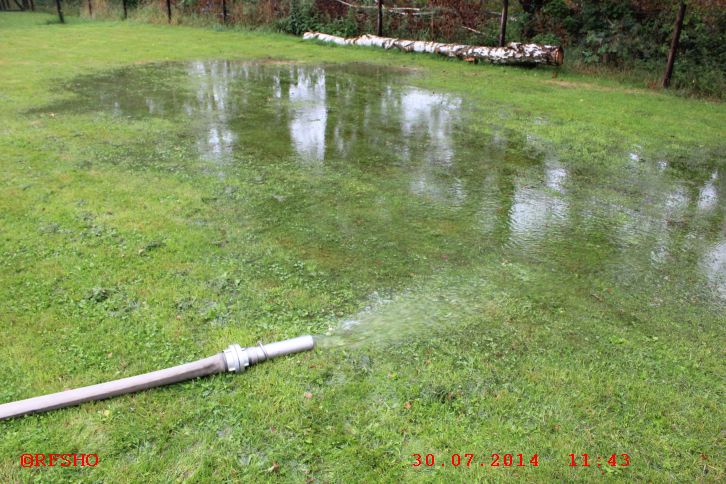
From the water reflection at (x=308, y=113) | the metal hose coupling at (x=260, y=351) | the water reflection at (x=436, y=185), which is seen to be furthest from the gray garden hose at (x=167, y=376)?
the water reflection at (x=308, y=113)

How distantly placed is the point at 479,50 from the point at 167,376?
11166 mm

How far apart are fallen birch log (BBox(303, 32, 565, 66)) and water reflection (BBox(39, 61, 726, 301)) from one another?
11.3 feet

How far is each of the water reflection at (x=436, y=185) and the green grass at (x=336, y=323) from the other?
0.15ft

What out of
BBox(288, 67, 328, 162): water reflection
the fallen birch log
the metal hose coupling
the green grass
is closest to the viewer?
the green grass

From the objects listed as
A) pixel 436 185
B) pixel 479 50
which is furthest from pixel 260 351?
pixel 479 50

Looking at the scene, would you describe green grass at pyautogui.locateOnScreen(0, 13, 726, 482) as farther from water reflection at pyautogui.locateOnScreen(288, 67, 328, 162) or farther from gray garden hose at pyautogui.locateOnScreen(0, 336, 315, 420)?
water reflection at pyautogui.locateOnScreen(288, 67, 328, 162)

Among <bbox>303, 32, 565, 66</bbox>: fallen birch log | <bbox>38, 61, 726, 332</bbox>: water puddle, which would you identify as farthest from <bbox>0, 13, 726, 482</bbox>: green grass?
<bbox>303, 32, 565, 66</bbox>: fallen birch log

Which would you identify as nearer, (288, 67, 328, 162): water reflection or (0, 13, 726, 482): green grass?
(0, 13, 726, 482): green grass

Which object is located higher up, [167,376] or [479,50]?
[479,50]

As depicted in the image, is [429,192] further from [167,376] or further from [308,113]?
[308,113]

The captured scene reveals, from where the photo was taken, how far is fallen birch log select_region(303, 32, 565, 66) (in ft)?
37.0

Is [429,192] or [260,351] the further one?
[429,192]

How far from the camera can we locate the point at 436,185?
17.5ft

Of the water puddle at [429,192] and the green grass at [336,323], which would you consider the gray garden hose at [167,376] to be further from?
the water puddle at [429,192]
